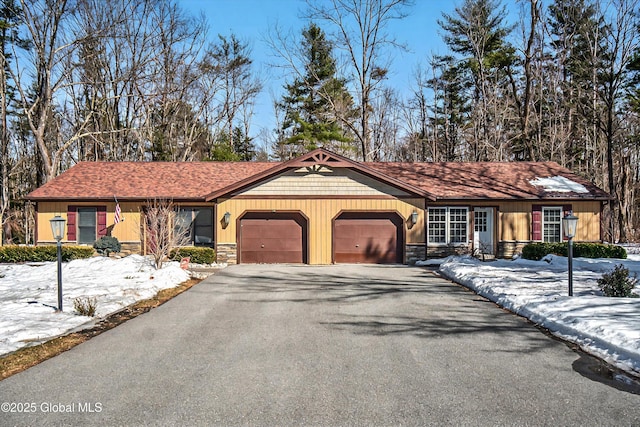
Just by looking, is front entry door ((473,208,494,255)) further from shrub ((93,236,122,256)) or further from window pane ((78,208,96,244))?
window pane ((78,208,96,244))

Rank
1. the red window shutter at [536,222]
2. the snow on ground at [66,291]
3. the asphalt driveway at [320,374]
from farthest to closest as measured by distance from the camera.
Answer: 1. the red window shutter at [536,222]
2. the snow on ground at [66,291]
3. the asphalt driveway at [320,374]

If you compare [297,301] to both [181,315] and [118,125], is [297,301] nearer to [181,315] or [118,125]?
[181,315]

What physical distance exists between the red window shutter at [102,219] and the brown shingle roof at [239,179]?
608 mm

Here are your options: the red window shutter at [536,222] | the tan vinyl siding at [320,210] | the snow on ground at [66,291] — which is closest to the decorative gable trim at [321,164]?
the tan vinyl siding at [320,210]

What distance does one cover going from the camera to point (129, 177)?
874 inches

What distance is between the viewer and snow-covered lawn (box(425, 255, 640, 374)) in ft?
22.2

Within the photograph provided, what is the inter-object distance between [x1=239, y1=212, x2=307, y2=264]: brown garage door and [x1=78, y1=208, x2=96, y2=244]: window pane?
21.9 ft

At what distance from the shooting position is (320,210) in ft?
63.5

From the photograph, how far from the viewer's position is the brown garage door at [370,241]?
1947 centimetres

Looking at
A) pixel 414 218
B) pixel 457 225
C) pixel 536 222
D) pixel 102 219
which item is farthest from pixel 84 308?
pixel 536 222

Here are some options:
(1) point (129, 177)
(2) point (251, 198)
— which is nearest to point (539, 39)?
(2) point (251, 198)

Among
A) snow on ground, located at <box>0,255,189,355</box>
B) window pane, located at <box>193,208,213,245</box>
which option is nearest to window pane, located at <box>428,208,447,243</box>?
window pane, located at <box>193,208,213,245</box>

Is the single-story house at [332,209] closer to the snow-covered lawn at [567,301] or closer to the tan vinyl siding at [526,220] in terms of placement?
the tan vinyl siding at [526,220]

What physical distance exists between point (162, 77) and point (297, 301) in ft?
89.6
